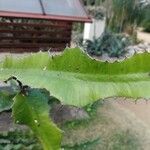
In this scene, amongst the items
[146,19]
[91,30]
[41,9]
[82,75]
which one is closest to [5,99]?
[82,75]

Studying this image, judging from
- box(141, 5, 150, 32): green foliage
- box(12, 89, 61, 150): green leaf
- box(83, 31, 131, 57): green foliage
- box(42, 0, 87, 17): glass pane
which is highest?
box(12, 89, 61, 150): green leaf

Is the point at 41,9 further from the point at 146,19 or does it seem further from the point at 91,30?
the point at 146,19

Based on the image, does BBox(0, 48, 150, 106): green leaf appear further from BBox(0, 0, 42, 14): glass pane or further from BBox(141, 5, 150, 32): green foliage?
BBox(141, 5, 150, 32): green foliage

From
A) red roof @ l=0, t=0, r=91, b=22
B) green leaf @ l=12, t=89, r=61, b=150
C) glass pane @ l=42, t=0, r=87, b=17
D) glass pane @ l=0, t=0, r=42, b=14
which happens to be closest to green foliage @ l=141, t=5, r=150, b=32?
glass pane @ l=42, t=0, r=87, b=17

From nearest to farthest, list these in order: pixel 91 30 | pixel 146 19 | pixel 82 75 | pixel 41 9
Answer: pixel 82 75 < pixel 41 9 < pixel 91 30 < pixel 146 19

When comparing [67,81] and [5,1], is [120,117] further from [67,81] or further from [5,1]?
[67,81]

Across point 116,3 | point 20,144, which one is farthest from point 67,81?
point 116,3

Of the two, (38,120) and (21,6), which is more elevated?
(38,120)
